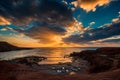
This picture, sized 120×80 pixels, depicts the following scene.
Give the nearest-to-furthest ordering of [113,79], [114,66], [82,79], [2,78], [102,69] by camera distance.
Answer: [113,79], [82,79], [2,78], [114,66], [102,69]

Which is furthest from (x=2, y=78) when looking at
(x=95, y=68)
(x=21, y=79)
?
(x=95, y=68)

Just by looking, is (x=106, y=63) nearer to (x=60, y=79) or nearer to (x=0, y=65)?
(x=60, y=79)

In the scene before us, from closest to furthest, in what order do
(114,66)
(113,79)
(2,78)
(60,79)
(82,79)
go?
(113,79) < (82,79) < (60,79) < (2,78) < (114,66)

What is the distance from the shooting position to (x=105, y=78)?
19.4 metres

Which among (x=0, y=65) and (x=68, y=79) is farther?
(x=0, y=65)

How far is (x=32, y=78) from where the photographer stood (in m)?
24.3

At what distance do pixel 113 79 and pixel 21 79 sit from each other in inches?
575

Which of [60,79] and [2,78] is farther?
[2,78]

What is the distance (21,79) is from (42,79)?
139 inches

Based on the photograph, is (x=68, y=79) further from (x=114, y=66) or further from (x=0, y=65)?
(x=0, y=65)

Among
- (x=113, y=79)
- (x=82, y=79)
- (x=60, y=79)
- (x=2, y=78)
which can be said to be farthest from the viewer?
(x=2, y=78)

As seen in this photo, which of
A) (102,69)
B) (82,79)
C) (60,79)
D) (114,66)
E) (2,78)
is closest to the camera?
(82,79)

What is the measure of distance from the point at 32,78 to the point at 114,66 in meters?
17.5

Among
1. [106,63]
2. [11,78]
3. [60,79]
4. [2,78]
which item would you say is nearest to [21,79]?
[11,78]
